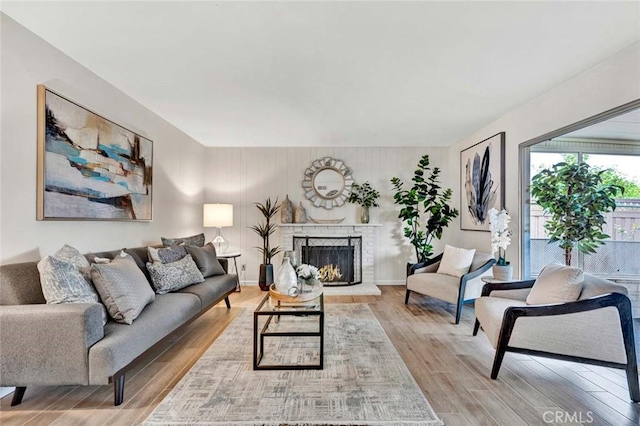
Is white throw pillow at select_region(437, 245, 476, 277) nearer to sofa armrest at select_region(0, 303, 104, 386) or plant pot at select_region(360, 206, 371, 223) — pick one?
plant pot at select_region(360, 206, 371, 223)

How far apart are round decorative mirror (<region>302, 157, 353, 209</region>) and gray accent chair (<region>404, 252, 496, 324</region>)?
199cm

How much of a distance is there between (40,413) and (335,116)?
3.74 m

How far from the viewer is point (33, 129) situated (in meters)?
2.24

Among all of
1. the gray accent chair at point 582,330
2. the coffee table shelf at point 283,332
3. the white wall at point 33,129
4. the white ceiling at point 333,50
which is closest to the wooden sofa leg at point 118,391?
the coffee table shelf at point 283,332

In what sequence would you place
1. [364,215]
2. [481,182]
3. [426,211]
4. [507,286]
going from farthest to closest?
[364,215] → [426,211] → [481,182] → [507,286]

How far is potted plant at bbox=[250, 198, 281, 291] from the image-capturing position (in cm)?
512

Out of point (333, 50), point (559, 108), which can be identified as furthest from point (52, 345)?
point (559, 108)

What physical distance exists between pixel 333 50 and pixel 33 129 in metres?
2.29

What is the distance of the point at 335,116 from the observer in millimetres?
3951

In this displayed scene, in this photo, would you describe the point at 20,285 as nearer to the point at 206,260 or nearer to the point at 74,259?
the point at 74,259

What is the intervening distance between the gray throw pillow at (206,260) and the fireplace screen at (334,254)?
66.6 inches

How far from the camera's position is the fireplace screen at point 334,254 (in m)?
5.42

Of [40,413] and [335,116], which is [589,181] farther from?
[40,413]

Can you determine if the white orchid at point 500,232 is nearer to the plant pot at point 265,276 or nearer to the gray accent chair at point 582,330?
the gray accent chair at point 582,330
